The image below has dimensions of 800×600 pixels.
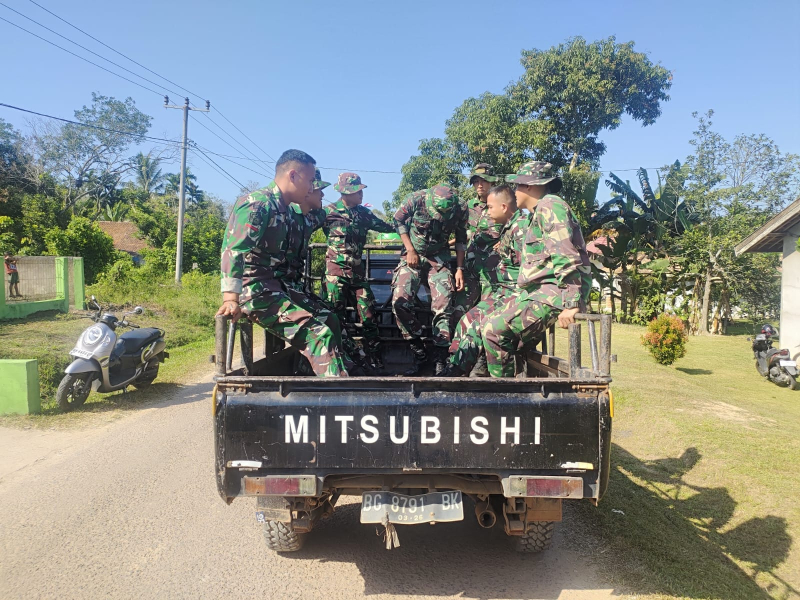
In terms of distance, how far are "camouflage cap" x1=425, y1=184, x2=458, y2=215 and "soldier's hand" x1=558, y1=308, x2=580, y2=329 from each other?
212 cm

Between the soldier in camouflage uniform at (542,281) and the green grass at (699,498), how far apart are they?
146 cm

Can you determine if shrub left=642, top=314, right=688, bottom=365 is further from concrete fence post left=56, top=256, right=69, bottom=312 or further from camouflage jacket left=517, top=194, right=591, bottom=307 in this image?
concrete fence post left=56, top=256, right=69, bottom=312

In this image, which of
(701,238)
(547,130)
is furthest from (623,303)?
(547,130)

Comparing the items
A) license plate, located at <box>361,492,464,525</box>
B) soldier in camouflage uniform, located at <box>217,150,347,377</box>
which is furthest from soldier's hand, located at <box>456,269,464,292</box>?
license plate, located at <box>361,492,464,525</box>

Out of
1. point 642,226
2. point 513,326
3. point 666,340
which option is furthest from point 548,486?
point 642,226

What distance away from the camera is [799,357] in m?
10.6

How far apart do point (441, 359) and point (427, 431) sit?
2.32m

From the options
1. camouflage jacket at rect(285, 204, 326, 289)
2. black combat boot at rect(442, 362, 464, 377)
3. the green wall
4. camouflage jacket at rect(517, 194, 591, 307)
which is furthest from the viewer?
the green wall

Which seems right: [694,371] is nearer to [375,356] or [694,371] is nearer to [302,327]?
[375,356]

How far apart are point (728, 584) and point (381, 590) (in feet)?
6.47

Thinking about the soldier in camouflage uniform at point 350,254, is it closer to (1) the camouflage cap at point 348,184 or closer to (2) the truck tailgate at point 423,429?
(1) the camouflage cap at point 348,184

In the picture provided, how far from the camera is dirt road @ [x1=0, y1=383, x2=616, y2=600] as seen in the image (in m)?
3.06

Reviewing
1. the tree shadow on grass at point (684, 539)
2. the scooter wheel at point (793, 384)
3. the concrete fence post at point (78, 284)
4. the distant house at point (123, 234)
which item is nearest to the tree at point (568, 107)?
the scooter wheel at point (793, 384)

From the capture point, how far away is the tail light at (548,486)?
2.72m
